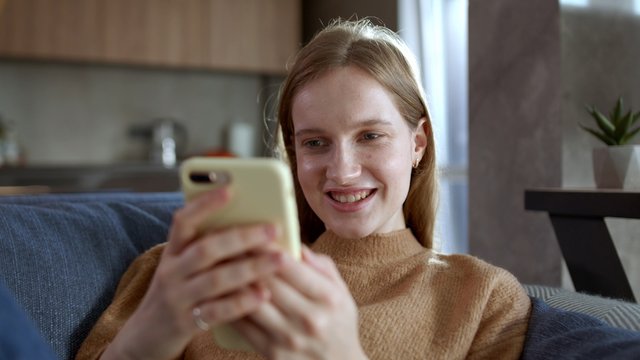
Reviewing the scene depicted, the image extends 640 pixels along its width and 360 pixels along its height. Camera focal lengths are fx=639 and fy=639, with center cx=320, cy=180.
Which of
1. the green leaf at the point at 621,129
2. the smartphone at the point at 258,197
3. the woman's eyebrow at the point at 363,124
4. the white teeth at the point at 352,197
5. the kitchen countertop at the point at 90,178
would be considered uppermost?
the woman's eyebrow at the point at 363,124

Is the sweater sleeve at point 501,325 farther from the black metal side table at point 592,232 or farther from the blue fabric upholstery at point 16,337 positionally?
the blue fabric upholstery at point 16,337

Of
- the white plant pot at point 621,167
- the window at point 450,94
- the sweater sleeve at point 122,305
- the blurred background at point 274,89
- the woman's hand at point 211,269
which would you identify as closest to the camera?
the woman's hand at point 211,269

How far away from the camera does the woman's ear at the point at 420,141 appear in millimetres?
1173

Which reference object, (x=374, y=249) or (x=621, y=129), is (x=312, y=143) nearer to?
(x=374, y=249)

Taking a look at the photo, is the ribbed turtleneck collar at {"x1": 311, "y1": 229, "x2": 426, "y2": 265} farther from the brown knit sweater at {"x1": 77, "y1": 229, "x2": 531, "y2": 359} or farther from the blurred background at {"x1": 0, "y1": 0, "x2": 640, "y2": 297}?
the blurred background at {"x1": 0, "y1": 0, "x2": 640, "y2": 297}

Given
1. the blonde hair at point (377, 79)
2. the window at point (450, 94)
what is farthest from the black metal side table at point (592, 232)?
the window at point (450, 94)

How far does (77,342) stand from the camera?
1.08 metres

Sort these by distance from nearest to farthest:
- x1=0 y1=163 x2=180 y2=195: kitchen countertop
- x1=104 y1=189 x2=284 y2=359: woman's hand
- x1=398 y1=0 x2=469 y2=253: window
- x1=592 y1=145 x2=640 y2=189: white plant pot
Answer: x1=104 y1=189 x2=284 y2=359: woman's hand
x1=592 y1=145 x2=640 y2=189: white plant pot
x1=398 y1=0 x2=469 y2=253: window
x1=0 y1=163 x2=180 y2=195: kitchen countertop

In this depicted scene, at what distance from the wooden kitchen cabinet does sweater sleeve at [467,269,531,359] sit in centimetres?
370

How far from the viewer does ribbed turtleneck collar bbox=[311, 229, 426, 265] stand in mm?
1118

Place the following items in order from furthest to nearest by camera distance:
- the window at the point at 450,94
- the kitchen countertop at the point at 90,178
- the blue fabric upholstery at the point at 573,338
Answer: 1. the kitchen countertop at the point at 90,178
2. the window at the point at 450,94
3. the blue fabric upholstery at the point at 573,338

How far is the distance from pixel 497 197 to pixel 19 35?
3.12 metres

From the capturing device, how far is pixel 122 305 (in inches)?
43.2

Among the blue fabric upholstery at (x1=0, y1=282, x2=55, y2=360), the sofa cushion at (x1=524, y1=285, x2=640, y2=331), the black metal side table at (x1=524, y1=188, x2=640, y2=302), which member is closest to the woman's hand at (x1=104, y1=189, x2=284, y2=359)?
the blue fabric upholstery at (x1=0, y1=282, x2=55, y2=360)
